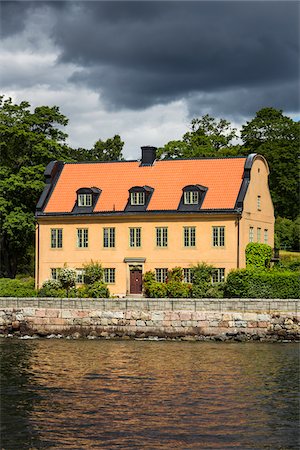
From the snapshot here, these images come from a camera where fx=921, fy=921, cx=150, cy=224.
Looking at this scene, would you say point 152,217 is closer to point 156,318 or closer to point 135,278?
point 135,278

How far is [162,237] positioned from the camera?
195ft

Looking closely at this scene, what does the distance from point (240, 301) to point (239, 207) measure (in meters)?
10.3

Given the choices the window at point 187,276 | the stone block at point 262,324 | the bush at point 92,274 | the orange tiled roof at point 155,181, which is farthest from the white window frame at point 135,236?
the stone block at point 262,324

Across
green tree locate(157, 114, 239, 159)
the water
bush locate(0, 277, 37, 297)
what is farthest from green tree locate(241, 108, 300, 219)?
the water

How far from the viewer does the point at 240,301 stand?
161 ft

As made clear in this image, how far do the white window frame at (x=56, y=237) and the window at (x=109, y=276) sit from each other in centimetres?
380

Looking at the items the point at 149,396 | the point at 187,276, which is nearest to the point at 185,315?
the point at 187,276

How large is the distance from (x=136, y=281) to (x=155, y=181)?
709 centimetres

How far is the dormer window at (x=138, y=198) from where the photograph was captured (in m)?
60.5

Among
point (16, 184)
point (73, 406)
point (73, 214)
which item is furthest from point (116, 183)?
point (73, 406)

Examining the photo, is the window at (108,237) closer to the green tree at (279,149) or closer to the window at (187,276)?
the window at (187,276)

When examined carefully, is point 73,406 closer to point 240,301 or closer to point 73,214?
point 240,301

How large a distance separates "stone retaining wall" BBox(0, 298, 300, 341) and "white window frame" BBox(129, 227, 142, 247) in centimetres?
1009

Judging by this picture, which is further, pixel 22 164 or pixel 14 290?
pixel 22 164
